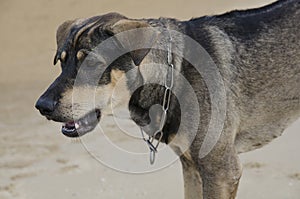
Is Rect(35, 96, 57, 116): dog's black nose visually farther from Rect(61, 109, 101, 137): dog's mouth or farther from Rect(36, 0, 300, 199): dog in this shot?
Rect(61, 109, 101, 137): dog's mouth

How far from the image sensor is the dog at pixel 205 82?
4.21 m

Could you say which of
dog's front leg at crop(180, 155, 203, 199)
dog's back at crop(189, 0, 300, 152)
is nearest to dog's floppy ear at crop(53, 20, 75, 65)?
dog's back at crop(189, 0, 300, 152)

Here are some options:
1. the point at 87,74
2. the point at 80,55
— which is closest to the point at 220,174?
the point at 87,74

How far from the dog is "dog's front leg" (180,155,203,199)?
0.01 metres

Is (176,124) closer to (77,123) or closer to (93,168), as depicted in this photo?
(77,123)

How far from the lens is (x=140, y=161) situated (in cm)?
634

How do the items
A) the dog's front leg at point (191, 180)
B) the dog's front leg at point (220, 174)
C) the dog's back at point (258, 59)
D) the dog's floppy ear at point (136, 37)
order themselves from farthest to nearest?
the dog's front leg at point (191, 180)
the dog's back at point (258, 59)
the dog's front leg at point (220, 174)
the dog's floppy ear at point (136, 37)

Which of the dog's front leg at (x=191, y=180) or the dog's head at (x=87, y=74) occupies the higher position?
the dog's head at (x=87, y=74)

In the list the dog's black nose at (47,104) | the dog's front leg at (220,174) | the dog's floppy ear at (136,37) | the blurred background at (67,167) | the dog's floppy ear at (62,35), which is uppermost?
the dog's floppy ear at (136,37)

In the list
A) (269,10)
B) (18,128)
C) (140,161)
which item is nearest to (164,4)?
(18,128)

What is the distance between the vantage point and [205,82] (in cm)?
436

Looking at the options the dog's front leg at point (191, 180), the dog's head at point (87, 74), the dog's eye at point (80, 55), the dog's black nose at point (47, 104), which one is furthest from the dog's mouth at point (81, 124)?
the dog's front leg at point (191, 180)

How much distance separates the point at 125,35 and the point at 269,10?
1.18 meters

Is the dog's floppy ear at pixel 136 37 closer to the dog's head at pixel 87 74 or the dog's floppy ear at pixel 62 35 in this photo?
the dog's head at pixel 87 74
